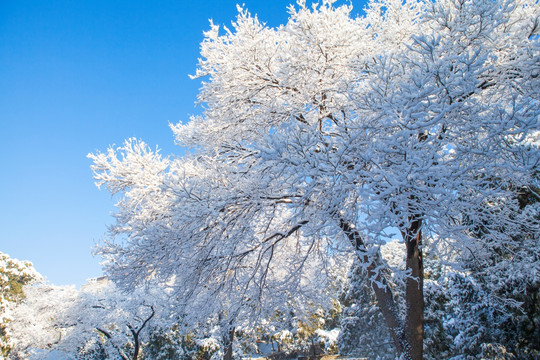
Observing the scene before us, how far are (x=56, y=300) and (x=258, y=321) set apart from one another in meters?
17.2

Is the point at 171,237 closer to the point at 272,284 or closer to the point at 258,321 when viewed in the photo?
the point at 272,284

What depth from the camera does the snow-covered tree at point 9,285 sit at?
21422mm

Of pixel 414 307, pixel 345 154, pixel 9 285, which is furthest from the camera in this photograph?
pixel 9 285

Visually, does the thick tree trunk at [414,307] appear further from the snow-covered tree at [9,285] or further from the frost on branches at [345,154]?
the snow-covered tree at [9,285]

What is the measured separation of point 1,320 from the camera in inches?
842

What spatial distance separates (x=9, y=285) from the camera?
101 feet

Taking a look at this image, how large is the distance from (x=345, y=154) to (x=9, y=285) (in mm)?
37111

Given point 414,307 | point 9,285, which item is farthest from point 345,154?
point 9,285

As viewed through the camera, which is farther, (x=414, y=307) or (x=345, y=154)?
(x=414, y=307)

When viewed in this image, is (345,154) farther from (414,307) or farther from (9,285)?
(9,285)

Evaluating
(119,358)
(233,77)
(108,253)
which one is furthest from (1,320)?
(233,77)

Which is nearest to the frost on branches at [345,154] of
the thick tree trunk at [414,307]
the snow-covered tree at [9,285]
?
the thick tree trunk at [414,307]

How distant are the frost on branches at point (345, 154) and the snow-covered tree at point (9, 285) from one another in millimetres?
20472

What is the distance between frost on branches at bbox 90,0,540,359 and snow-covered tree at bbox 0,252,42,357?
67.2 feet
